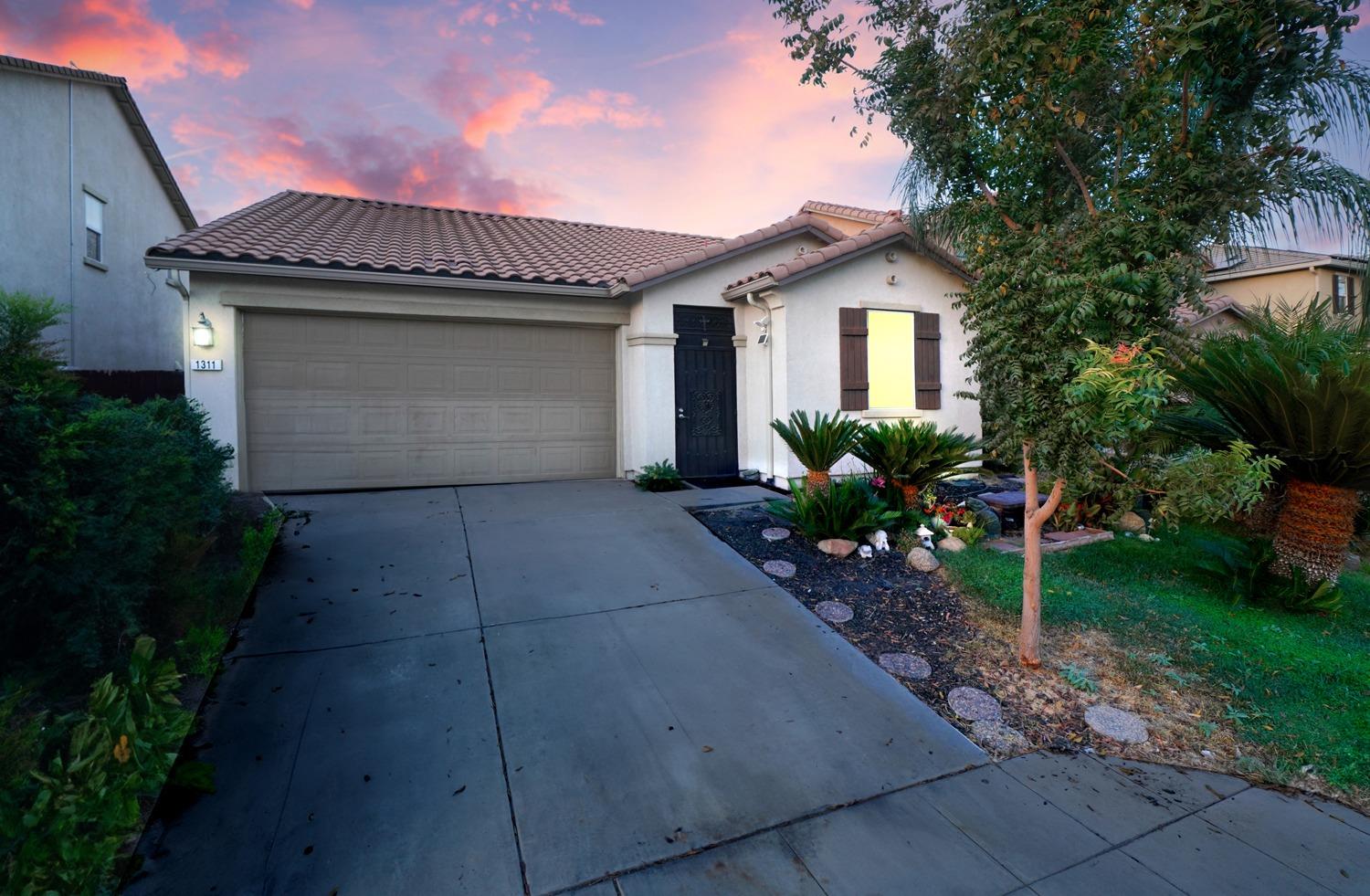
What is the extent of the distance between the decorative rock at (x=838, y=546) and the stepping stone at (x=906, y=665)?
177 cm

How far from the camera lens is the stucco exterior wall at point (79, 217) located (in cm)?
851

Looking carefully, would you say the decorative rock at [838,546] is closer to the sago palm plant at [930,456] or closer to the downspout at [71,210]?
the sago palm plant at [930,456]

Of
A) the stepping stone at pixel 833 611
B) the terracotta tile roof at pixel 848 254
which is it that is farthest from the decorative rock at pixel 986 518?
the terracotta tile roof at pixel 848 254

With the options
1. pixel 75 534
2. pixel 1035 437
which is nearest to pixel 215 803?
pixel 75 534

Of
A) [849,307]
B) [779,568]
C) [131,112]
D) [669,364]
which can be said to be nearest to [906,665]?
[779,568]

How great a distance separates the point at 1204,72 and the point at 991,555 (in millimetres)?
3965

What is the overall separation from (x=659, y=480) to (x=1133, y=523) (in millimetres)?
5567

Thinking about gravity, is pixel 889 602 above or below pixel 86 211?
below

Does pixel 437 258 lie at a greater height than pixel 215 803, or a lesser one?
greater

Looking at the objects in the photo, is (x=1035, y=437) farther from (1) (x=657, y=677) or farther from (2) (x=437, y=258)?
(2) (x=437, y=258)

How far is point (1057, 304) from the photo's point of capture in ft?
11.1

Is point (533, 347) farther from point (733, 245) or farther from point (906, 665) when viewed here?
point (906, 665)

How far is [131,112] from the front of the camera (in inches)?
429

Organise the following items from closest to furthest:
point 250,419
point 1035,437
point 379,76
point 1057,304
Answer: point 1057,304 < point 1035,437 < point 250,419 < point 379,76
